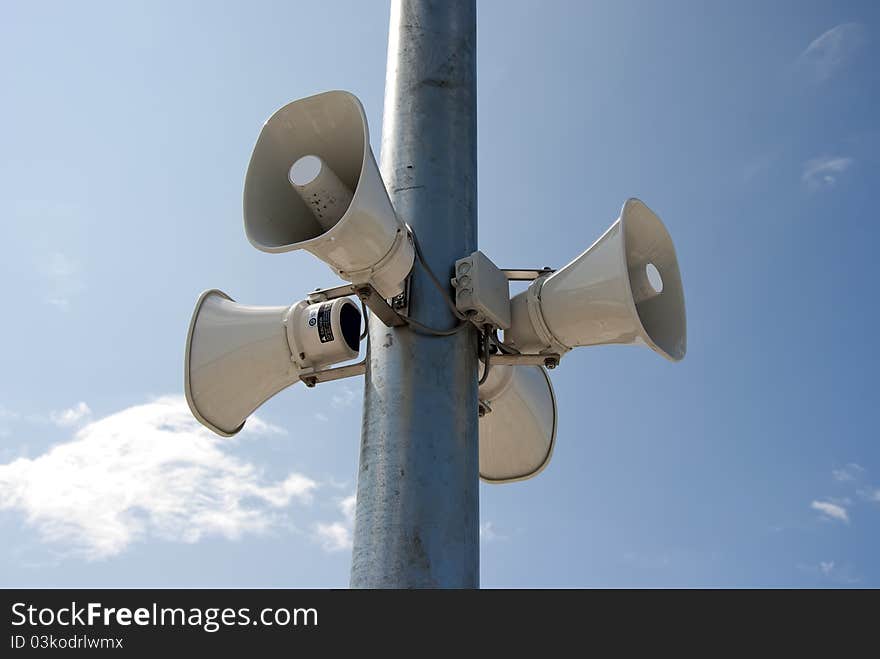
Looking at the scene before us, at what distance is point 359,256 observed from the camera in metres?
4.43

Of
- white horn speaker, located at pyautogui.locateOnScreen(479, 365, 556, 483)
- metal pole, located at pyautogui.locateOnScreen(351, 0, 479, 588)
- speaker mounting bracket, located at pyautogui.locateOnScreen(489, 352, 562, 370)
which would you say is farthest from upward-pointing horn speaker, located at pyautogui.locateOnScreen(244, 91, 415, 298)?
white horn speaker, located at pyautogui.locateOnScreen(479, 365, 556, 483)

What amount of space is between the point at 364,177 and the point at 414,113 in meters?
1.11

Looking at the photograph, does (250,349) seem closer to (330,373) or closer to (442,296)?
(330,373)

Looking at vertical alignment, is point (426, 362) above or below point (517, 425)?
below

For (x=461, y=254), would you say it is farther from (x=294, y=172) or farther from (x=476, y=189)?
(x=294, y=172)

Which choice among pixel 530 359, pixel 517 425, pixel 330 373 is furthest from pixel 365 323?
pixel 517 425

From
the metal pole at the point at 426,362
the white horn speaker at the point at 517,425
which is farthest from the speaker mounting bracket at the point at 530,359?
the white horn speaker at the point at 517,425

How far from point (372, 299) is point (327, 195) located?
50cm

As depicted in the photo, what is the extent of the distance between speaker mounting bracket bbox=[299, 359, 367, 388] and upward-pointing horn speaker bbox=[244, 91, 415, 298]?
0.40 m

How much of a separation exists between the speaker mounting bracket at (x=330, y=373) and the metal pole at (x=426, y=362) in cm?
9

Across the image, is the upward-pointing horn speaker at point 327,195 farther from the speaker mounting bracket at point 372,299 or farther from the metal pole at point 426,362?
the metal pole at point 426,362

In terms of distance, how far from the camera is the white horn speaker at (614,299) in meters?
4.80

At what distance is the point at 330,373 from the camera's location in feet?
16.5
